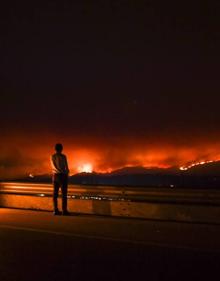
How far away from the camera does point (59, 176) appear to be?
531 inches

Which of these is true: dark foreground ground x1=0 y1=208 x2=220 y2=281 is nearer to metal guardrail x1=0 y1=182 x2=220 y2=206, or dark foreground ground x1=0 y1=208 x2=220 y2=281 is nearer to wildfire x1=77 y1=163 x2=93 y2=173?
metal guardrail x1=0 y1=182 x2=220 y2=206

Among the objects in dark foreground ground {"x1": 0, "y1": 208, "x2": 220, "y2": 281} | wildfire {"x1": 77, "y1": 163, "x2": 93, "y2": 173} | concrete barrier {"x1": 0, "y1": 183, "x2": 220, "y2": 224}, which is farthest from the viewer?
wildfire {"x1": 77, "y1": 163, "x2": 93, "y2": 173}

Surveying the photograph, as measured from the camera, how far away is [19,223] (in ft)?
40.1

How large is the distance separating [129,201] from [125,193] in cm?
20

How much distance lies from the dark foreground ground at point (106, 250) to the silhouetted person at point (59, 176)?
0.80m

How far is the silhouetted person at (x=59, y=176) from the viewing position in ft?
44.2

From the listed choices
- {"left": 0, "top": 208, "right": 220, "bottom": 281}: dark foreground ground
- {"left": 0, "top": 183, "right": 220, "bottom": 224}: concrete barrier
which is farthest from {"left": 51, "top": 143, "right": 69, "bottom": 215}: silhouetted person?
{"left": 0, "top": 208, "right": 220, "bottom": 281}: dark foreground ground

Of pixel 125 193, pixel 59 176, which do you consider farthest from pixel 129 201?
pixel 59 176

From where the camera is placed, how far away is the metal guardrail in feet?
38.3

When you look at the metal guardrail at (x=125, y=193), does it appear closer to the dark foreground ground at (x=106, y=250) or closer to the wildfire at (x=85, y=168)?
the dark foreground ground at (x=106, y=250)

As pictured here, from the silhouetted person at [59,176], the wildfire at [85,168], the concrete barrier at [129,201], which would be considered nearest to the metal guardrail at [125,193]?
the concrete barrier at [129,201]

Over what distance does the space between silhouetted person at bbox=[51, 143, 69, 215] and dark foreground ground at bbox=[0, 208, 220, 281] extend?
802 millimetres

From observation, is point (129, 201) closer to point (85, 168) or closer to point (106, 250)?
point (106, 250)

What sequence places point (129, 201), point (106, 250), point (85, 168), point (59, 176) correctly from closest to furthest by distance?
1. point (106, 250)
2. point (129, 201)
3. point (59, 176)
4. point (85, 168)
